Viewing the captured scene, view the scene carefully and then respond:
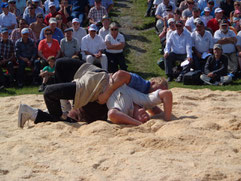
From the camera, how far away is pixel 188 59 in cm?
1087

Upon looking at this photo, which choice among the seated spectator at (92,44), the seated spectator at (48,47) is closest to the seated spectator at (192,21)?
the seated spectator at (92,44)

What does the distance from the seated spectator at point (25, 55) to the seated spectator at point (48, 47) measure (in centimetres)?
21

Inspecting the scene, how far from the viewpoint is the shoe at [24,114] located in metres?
6.55

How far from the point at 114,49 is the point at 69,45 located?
1227mm

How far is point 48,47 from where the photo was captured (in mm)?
11227

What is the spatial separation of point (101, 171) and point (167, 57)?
6846 mm

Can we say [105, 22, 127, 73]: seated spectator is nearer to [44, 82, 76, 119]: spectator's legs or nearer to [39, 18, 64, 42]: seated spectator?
[39, 18, 64, 42]: seated spectator

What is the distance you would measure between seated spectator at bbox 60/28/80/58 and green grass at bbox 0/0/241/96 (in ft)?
4.28

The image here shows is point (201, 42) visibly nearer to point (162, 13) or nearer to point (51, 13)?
point (162, 13)

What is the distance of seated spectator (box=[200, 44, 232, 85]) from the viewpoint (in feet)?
34.0

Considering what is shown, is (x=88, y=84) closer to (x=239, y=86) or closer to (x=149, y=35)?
(x=239, y=86)

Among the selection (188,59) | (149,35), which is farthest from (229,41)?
(149,35)

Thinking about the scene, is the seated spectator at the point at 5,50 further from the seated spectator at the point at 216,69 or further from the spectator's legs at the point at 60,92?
the spectator's legs at the point at 60,92

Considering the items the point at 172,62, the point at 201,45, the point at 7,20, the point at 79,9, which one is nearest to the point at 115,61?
the point at 172,62
